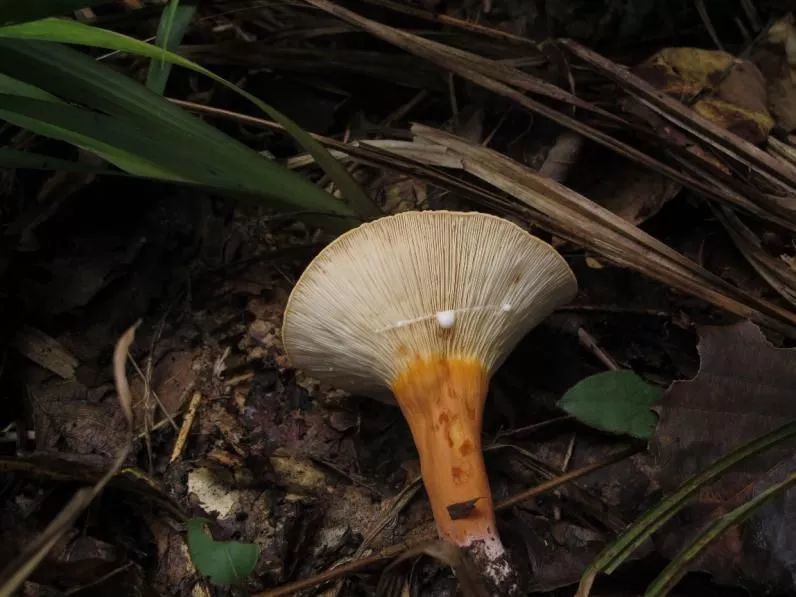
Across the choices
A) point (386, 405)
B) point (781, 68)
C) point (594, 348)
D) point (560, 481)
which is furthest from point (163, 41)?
point (781, 68)

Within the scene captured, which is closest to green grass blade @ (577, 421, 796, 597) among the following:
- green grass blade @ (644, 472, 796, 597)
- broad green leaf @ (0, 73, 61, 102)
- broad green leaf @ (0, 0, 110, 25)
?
green grass blade @ (644, 472, 796, 597)

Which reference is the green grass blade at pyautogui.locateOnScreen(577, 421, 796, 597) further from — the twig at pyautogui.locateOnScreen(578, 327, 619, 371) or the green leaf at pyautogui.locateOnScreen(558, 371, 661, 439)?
the twig at pyautogui.locateOnScreen(578, 327, 619, 371)

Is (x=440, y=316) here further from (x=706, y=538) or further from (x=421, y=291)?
(x=706, y=538)

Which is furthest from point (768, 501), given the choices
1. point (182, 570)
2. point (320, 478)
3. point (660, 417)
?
point (182, 570)

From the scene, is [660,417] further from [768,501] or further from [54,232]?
[54,232]

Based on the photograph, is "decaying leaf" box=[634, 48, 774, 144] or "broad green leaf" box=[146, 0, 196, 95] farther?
"decaying leaf" box=[634, 48, 774, 144]

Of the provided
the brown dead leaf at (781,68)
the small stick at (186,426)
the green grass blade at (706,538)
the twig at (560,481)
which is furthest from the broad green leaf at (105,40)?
the brown dead leaf at (781,68)
